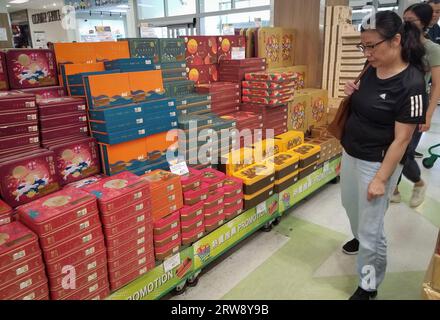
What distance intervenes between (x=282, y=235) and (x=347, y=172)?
1140 millimetres

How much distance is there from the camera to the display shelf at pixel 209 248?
2.01m

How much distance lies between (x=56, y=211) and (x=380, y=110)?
1.67 meters

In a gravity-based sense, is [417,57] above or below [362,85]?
above

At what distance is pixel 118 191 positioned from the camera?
179 cm

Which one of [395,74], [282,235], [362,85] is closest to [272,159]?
[282,235]

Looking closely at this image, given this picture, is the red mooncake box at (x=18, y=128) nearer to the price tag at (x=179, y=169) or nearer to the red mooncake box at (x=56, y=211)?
the red mooncake box at (x=56, y=211)

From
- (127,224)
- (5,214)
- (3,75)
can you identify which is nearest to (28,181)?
(5,214)

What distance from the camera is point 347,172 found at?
2.09 metres

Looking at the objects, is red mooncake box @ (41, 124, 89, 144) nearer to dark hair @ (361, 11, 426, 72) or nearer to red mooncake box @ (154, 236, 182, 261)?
red mooncake box @ (154, 236, 182, 261)

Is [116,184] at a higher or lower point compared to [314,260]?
higher

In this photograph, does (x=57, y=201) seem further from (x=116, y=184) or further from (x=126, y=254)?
(x=126, y=254)

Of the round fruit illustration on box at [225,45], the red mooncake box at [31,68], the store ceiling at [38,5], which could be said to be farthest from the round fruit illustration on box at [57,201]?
the store ceiling at [38,5]
